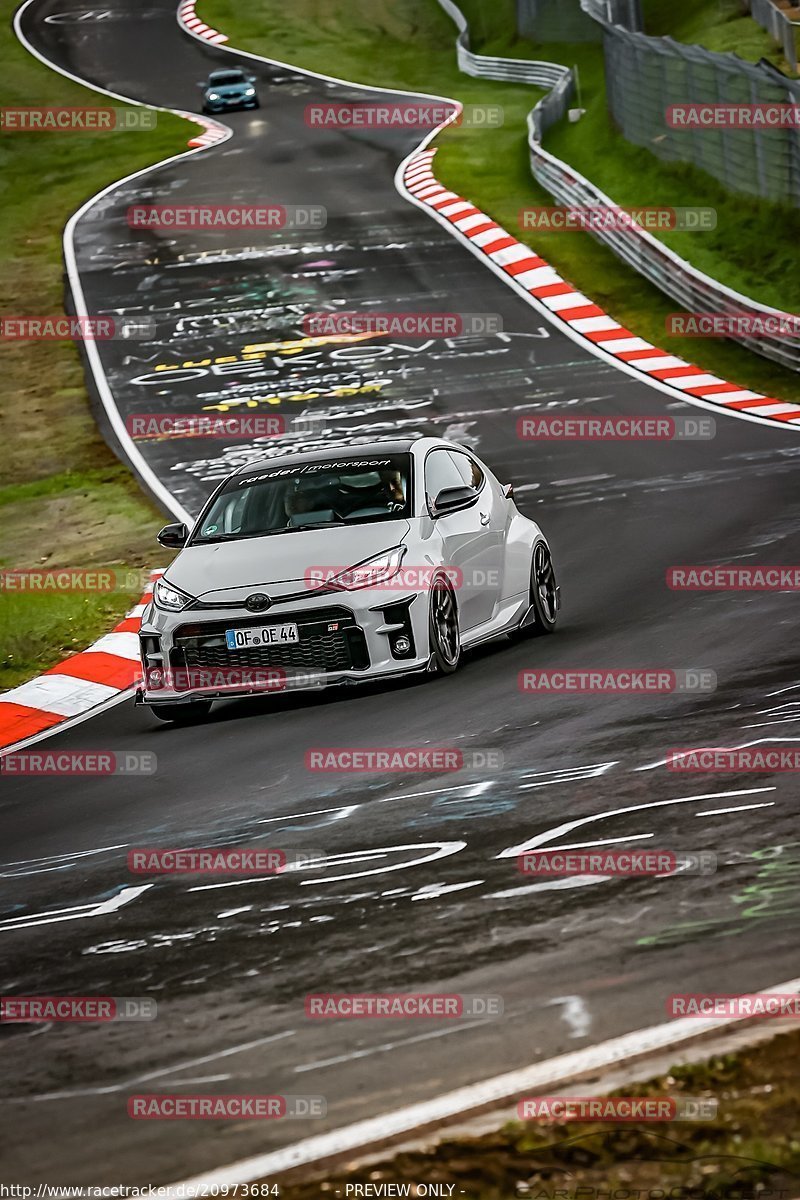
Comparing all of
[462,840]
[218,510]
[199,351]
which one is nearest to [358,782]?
[462,840]

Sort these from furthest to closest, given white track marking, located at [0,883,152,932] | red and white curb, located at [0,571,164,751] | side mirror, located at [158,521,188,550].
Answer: red and white curb, located at [0,571,164,751] → side mirror, located at [158,521,188,550] → white track marking, located at [0,883,152,932]

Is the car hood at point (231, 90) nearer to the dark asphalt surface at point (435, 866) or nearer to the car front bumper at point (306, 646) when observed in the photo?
→ the dark asphalt surface at point (435, 866)

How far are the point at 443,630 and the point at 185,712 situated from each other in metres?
1.68

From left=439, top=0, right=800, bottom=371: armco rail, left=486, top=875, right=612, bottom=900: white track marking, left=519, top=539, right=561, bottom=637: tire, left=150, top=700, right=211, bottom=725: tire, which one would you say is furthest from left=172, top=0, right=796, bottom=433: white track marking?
left=486, top=875, right=612, bottom=900: white track marking

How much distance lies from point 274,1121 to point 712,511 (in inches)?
475

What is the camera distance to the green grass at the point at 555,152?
83.7 feet

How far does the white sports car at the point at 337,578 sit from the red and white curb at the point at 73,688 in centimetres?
124

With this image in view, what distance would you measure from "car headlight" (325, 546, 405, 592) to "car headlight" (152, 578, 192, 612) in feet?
3.05

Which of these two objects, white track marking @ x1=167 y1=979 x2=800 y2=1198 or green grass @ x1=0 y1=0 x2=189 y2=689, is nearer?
white track marking @ x1=167 y1=979 x2=800 y2=1198

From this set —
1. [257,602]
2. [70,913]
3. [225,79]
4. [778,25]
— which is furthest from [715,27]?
[70,913]

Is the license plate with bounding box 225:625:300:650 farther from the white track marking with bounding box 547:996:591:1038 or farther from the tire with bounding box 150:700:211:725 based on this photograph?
the white track marking with bounding box 547:996:591:1038

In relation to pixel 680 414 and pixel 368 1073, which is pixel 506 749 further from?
pixel 680 414

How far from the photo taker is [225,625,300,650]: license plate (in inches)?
427

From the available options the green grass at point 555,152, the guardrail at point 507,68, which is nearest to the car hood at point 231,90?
the green grass at point 555,152
